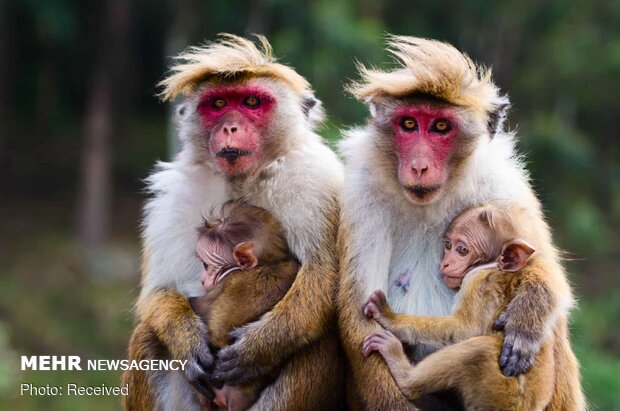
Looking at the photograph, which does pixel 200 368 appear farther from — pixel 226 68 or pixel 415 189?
pixel 226 68

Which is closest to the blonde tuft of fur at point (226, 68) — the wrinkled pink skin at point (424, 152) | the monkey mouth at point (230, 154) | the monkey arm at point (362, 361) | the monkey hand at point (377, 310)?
the monkey mouth at point (230, 154)

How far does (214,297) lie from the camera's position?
602cm

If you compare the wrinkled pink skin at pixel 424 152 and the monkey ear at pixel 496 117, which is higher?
the monkey ear at pixel 496 117

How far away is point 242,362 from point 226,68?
5.78ft

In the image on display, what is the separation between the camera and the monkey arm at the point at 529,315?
5.19 meters

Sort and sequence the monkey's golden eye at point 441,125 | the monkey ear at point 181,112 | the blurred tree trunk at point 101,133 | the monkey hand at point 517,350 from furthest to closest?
the blurred tree trunk at point 101,133 < the monkey ear at point 181,112 < the monkey's golden eye at point 441,125 < the monkey hand at point 517,350

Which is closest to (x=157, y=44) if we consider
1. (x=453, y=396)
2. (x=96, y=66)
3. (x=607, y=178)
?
(x=96, y=66)

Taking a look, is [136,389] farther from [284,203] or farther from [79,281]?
[79,281]

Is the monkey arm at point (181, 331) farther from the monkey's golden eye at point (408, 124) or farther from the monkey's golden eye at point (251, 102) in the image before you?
the monkey's golden eye at point (408, 124)

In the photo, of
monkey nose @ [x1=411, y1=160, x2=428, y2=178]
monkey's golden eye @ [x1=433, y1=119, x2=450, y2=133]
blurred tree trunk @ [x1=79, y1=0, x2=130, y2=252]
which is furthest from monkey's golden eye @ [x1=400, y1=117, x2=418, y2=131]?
blurred tree trunk @ [x1=79, y1=0, x2=130, y2=252]

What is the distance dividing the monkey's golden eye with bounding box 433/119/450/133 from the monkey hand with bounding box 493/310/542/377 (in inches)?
44.1

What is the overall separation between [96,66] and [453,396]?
16.9m

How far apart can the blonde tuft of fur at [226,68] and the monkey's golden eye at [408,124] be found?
1044 mm

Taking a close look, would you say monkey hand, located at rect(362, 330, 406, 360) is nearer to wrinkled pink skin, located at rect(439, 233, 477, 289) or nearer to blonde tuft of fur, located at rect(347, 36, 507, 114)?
wrinkled pink skin, located at rect(439, 233, 477, 289)
